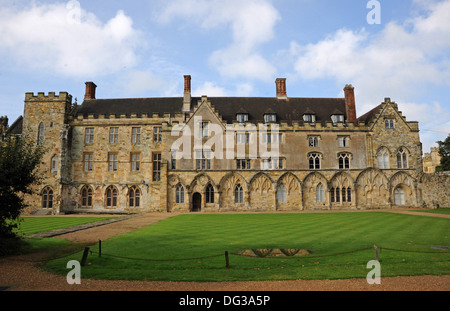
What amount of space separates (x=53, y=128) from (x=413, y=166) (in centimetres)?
4709

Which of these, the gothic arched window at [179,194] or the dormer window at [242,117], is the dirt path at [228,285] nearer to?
the gothic arched window at [179,194]

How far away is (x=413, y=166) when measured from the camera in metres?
38.6

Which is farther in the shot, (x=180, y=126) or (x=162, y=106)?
(x=162, y=106)

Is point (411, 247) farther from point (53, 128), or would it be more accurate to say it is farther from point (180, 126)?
point (53, 128)

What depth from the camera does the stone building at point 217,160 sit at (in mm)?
37469

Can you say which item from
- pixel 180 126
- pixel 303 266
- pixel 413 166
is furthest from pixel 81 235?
pixel 413 166

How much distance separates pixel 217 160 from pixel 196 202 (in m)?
5.97

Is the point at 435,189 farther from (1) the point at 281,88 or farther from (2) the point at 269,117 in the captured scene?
(1) the point at 281,88

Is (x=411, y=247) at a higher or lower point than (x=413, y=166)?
lower

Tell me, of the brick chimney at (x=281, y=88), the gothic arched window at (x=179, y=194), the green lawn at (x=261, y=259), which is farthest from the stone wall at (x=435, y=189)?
the gothic arched window at (x=179, y=194)

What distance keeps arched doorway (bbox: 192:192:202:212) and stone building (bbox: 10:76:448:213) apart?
0.13 metres

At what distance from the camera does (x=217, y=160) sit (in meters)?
38.1
